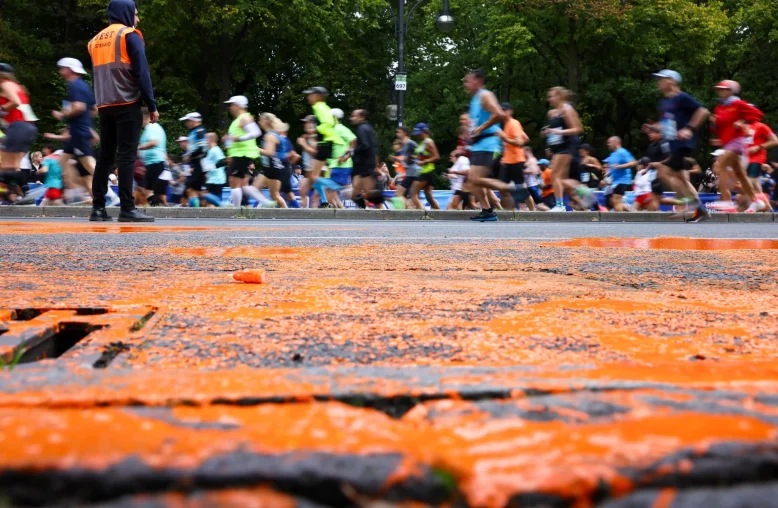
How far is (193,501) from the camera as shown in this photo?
792mm

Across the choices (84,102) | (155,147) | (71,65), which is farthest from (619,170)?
(71,65)

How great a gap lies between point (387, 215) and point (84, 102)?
487 cm

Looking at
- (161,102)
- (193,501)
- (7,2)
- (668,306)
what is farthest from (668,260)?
(7,2)

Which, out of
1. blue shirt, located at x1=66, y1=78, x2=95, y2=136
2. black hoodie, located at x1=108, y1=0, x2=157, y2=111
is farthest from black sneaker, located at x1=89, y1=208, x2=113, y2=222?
blue shirt, located at x1=66, y1=78, x2=95, y2=136

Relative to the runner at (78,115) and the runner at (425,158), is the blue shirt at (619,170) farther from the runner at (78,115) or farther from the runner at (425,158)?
the runner at (78,115)

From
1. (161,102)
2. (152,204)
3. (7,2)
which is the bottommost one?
(152,204)

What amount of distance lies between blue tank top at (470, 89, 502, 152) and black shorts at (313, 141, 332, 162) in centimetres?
348

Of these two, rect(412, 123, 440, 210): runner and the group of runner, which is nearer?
the group of runner

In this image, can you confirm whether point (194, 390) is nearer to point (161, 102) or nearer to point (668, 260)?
point (668, 260)

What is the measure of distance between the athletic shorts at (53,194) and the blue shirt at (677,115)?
9.07 meters

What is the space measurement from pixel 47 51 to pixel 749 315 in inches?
1231

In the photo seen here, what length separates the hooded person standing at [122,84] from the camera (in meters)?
7.60

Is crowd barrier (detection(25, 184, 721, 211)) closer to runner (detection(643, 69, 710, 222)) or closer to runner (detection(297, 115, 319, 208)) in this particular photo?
runner (detection(297, 115, 319, 208))

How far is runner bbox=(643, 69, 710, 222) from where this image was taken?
10.6 metres
